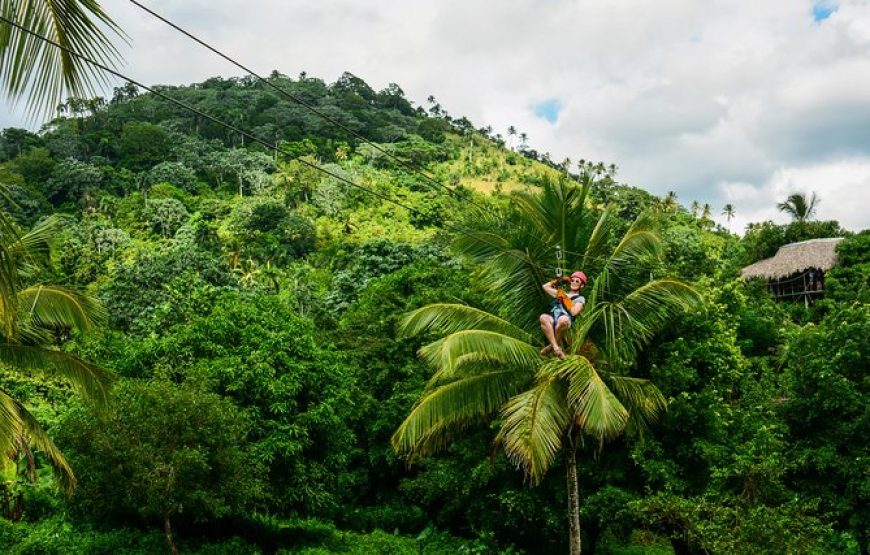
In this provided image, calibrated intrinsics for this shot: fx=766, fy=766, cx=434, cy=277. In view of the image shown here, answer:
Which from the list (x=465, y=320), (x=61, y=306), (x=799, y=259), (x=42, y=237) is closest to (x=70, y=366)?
(x=61, y=306)

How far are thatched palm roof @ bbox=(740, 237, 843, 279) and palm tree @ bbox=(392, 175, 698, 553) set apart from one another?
79.7 ft

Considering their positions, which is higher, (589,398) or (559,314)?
(559,314)

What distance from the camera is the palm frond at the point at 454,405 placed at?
35.2ft

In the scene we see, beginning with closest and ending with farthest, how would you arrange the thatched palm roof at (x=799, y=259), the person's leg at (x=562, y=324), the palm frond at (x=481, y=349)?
the person's leg at (x=562, y=324) → the palm frond at (x=481, y=349) → the thatched palm roof at (x=799, y=259)

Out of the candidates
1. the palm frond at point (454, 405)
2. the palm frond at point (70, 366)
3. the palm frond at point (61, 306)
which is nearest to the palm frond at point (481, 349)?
the palm frond at point (454, 405)

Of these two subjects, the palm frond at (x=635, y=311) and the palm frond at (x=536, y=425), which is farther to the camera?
the palm frond at (x=635, y=311)

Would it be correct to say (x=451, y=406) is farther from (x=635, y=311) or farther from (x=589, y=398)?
(x=635, y=311)

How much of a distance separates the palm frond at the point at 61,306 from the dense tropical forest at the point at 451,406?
1.3 inches

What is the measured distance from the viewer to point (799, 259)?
112 ft

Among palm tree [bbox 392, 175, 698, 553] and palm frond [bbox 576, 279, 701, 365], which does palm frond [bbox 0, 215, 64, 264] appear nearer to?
palm tree [bbox 392, 175, 698, 553]

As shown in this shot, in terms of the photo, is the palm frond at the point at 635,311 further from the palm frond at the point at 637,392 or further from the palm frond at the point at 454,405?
the palm frond at the point at 454,405

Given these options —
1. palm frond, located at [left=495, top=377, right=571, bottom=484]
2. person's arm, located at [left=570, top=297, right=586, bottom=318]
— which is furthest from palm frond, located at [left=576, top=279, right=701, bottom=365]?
palm frond, located at [left=495, top=377, right=571, bottom=484]

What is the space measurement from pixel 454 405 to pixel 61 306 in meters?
5.38

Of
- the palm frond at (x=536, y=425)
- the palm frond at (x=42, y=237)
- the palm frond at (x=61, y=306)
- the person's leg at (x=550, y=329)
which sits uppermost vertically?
the palm frond at (x=42, y=237)
